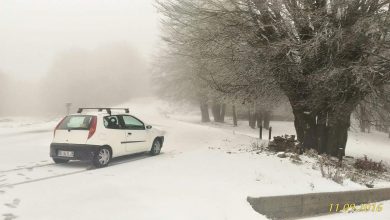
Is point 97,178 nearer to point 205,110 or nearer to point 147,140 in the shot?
point 147,140

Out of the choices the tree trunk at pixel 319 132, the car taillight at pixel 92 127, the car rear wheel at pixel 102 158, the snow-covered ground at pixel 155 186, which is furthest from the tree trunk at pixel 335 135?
the car taillight at pixel 92 127

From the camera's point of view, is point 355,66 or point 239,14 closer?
point 355,66

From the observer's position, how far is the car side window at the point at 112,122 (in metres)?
11.4

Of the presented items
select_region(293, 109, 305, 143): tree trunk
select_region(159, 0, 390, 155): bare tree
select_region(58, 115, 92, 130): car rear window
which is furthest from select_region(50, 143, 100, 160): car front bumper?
select_region(293, 109, 305, 143): tree trunk

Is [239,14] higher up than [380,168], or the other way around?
[239,14]

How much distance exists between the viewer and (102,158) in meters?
11.0

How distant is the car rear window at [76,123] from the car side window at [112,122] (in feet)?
1.55

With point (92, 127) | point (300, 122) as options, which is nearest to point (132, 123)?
point (92, 127)

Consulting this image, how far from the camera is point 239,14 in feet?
46.3

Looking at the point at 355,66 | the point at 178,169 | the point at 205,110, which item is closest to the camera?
the point at 178,169

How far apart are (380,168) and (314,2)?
18.4 ft

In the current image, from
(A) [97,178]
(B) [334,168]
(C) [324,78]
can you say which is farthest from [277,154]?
(A) [97,178]

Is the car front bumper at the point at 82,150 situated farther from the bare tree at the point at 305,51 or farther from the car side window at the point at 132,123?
the bare tree at the point at 305,51

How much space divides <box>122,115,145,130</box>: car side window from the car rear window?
132 cm
